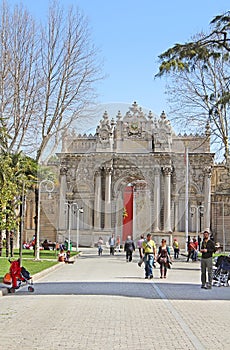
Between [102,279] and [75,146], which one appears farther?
[75,146]

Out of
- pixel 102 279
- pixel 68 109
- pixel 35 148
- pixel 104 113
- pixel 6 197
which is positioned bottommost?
pixel 102 279

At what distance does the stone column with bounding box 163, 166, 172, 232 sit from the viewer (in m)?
54.0

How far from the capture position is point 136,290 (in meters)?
16.8

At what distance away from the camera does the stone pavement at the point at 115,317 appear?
847cm

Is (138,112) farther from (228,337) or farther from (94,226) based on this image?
(228,337)

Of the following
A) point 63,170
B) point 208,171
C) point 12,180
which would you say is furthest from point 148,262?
point 63,170

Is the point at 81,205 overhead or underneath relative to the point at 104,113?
underneath

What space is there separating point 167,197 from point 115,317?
4371 centimetres

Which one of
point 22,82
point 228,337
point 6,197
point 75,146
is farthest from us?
point 75,146

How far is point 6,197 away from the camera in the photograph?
2628cm

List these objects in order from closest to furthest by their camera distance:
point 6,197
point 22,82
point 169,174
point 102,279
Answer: point 102,279, point 6,197, point 22,82, point 169,174

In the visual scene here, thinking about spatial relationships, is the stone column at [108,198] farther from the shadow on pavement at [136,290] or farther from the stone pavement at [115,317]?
the stone pavement at [115,317]

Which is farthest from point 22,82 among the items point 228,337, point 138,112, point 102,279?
point 138,112

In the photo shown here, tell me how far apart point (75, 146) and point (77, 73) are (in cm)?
2606
